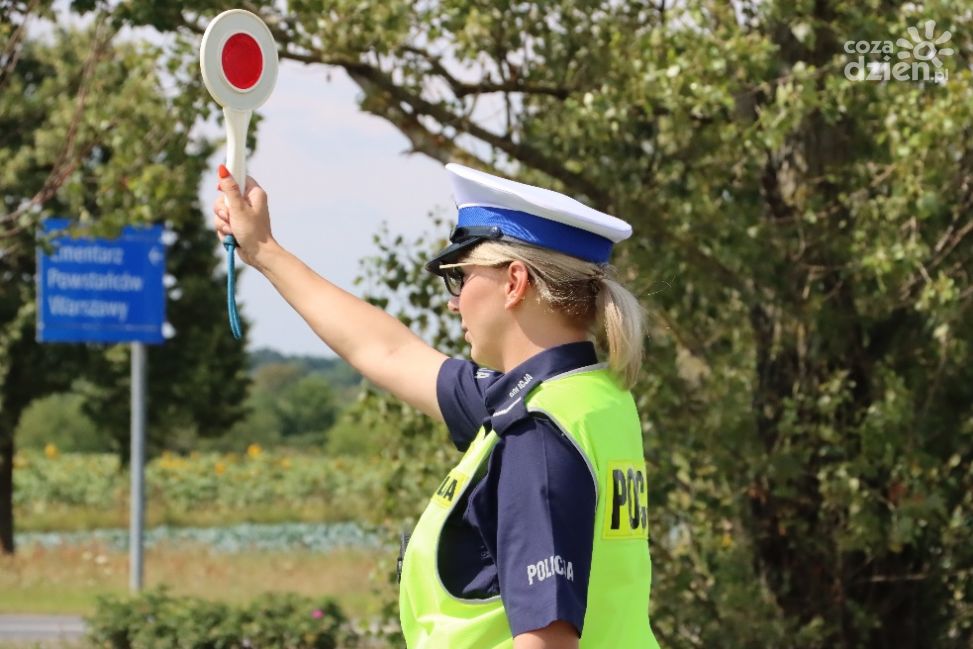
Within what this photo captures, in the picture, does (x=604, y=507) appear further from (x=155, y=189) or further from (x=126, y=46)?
(x=126, y=46)

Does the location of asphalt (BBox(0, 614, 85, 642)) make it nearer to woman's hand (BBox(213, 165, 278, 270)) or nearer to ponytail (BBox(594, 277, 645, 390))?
woman's hand (BBox(213, 165, 278, 270))

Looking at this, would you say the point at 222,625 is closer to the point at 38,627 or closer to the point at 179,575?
the point at 38,627

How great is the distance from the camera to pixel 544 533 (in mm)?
2125

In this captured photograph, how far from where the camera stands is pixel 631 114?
680 centimetres

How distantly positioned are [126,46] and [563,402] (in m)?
6.89

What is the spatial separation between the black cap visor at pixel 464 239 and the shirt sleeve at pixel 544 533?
0.38m

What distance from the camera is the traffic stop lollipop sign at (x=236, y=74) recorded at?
8.64ft

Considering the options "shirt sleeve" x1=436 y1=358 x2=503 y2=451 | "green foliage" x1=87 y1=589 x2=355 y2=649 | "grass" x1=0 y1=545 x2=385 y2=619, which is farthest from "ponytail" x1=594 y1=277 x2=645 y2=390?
"grass" x1=0 y1=545 x2=385 y2=619

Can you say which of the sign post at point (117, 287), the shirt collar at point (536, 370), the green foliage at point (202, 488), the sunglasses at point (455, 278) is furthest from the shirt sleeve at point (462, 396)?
the green foliage at point (202, 488)

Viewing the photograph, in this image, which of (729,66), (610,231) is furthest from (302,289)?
(729,66)

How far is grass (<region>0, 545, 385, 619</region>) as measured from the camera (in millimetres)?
16859

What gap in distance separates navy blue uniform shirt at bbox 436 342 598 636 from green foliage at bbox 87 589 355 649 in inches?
254

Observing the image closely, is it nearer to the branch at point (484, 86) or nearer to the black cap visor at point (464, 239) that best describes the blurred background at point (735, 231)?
the branch at point (484, 86)
